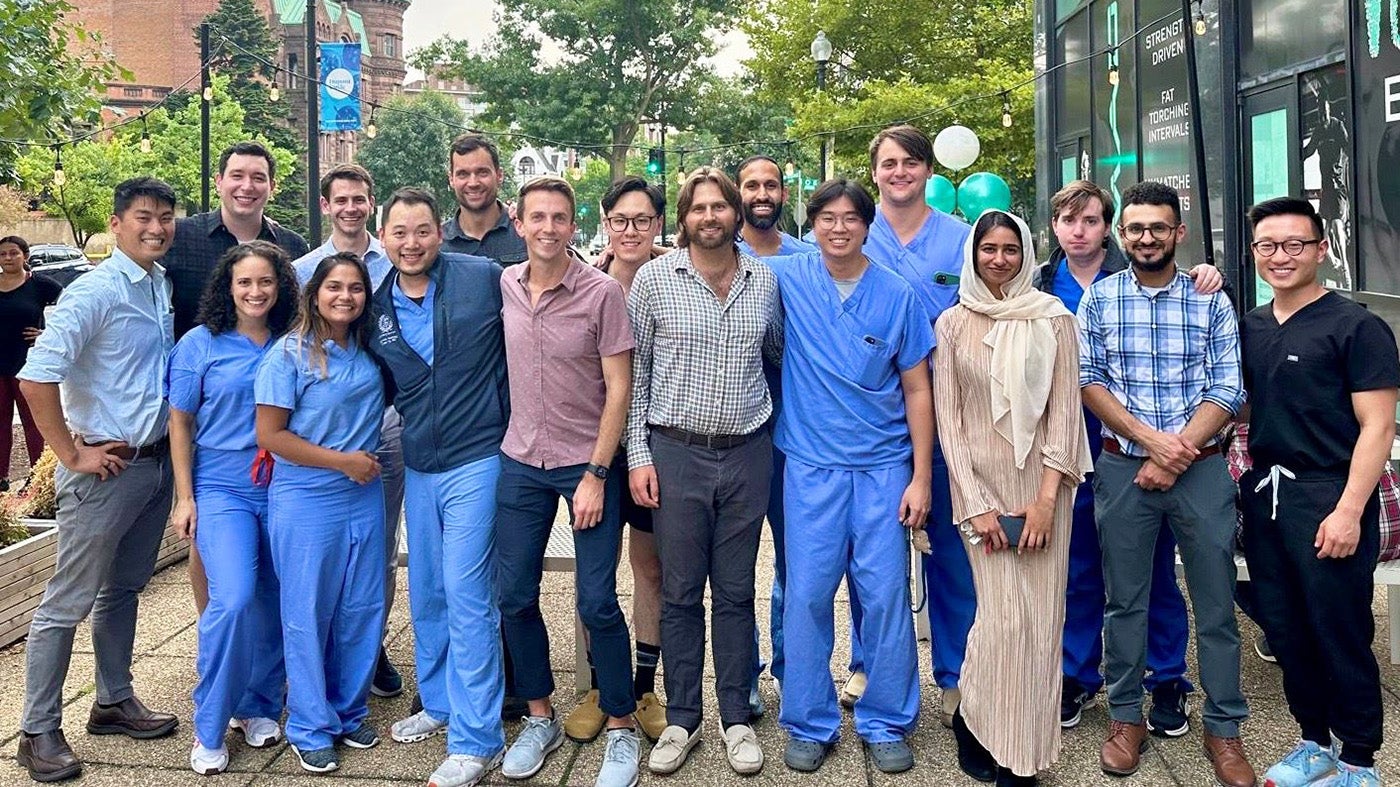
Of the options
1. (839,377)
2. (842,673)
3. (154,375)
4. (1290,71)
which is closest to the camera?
(839,377)

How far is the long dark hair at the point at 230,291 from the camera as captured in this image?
413 centimetres

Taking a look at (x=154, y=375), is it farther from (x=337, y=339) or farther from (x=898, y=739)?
(x=898, y=739)

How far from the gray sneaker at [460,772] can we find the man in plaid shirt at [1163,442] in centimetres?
206

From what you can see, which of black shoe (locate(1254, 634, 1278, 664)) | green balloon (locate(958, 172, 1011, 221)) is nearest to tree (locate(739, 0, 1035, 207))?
green balloon (locate(958, 172, 1011, 221))

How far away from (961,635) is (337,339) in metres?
2.44

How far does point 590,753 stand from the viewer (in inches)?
165

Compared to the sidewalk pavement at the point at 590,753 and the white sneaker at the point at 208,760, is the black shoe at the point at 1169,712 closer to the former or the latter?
the sidewalk pavement at the point at 590,753

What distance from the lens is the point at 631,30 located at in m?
38.7

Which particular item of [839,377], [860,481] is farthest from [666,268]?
[860,481]

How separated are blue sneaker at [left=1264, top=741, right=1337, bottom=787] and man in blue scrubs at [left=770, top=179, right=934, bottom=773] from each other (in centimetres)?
113

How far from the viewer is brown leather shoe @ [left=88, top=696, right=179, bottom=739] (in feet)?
14.1

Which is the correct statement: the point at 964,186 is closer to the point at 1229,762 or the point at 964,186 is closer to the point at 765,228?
the point at 765,228

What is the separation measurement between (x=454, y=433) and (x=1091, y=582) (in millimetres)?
2373

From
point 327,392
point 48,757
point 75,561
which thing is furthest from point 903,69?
point 48,757
